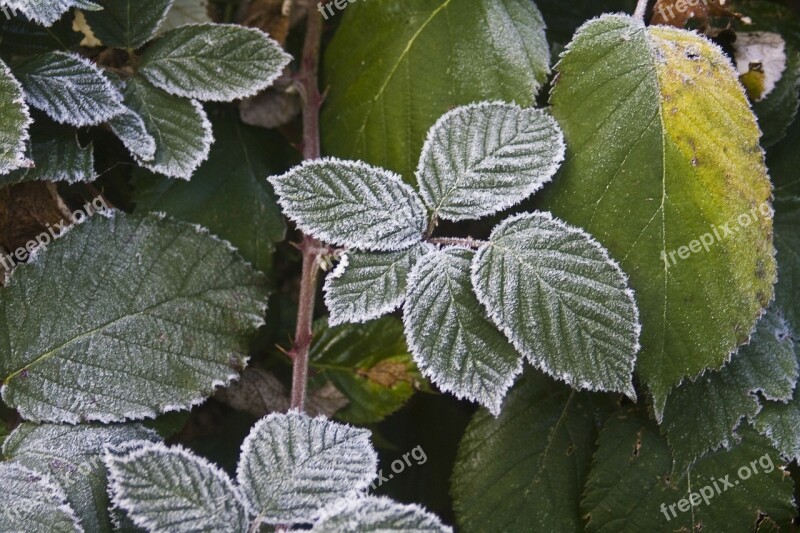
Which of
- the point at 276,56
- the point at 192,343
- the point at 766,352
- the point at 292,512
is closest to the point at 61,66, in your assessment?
the point at 276,56

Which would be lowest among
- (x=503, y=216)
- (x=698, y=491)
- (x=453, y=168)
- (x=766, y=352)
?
(x=698, y=491)

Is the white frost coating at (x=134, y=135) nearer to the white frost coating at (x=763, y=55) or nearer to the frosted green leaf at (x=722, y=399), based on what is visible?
the frosted green leaf at (x=722, y=399)

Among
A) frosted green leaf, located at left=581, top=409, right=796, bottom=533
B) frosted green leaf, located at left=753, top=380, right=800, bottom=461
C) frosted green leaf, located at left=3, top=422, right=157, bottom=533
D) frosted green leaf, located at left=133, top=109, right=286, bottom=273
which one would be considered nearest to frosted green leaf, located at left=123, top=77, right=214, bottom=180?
frosted green leaf, located at left=133, top=109, right=286, bottom=273

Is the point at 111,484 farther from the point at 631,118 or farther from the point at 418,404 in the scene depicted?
the point at 631,118

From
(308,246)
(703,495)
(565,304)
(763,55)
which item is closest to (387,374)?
(308,246)

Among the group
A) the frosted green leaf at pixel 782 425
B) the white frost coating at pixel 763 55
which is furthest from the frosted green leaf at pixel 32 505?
the white frost coating at pixel 763 55

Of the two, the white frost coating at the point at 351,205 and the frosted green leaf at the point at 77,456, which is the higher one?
the white frost coating at the point at 351,205
